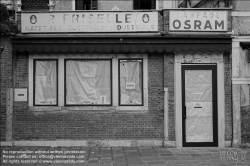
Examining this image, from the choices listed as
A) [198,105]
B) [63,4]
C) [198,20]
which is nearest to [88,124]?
[198,105]

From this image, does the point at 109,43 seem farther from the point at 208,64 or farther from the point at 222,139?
the point at 222,139

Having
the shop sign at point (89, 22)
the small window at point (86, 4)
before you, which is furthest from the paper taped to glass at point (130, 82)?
the small window at point (86, 4)

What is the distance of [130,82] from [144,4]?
470cm

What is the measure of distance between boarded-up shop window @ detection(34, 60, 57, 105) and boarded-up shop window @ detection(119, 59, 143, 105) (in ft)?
Answer: 7.67

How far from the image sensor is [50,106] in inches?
441

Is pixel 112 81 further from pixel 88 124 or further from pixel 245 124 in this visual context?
pixel 245 124

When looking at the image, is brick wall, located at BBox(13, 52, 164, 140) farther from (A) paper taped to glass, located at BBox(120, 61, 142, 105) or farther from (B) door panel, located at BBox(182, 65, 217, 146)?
(B) door panel, located at BBox(182, 65, 217, 146)

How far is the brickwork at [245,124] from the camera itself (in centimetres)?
1100

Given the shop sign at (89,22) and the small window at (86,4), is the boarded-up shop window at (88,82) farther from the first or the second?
the small window at (86,4)

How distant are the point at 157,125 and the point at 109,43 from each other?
3248mm

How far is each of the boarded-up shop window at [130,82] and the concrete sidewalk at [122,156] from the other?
168 centimetres

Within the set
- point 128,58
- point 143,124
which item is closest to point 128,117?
point 143,124

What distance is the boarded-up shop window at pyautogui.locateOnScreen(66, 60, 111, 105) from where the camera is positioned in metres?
11.3

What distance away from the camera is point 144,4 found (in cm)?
1437
